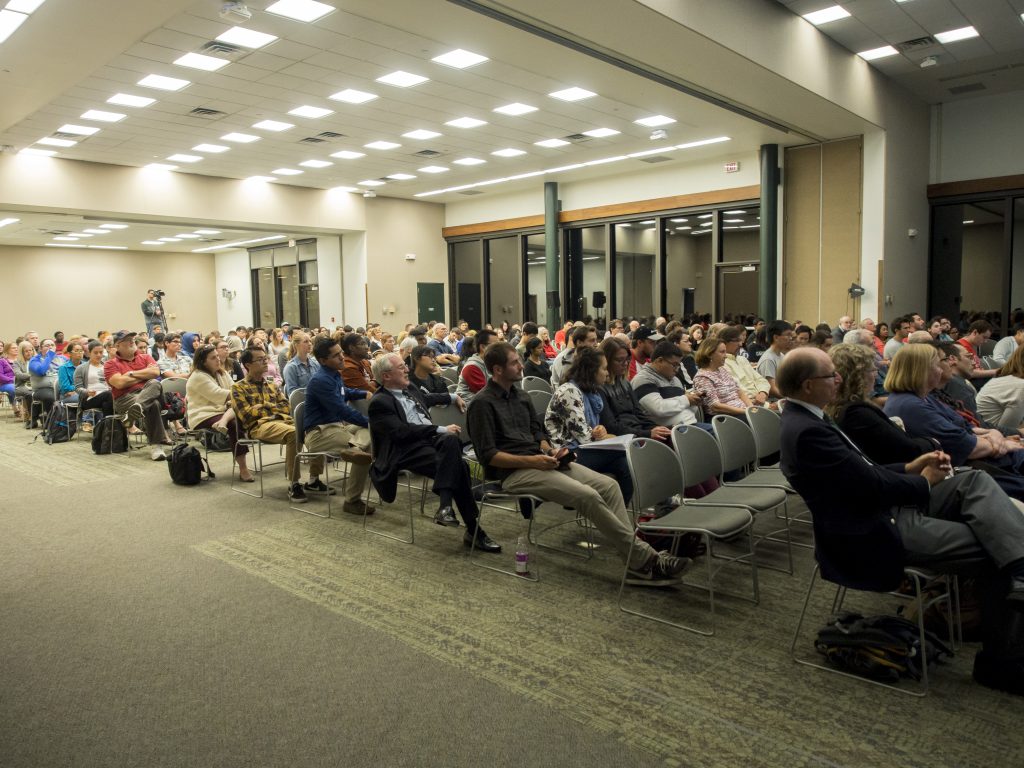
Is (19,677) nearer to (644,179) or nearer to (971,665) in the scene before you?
(971,665)

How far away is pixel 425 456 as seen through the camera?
4.68m

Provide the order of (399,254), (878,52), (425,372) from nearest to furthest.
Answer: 1. (425,372)
2. (878,52)
3. (399,254)

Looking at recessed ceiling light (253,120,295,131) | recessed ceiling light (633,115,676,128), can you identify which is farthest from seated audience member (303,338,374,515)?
recessed ceiling light (633,115,676,128)

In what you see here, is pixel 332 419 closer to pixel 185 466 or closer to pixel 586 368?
pixel 185 466

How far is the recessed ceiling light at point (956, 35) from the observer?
961 centimetres

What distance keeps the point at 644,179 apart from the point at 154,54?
1026 centimetres

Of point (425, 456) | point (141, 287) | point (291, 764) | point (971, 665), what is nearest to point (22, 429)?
point (425, 456)

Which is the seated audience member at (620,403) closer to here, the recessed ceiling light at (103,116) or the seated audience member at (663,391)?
the seated audience member at (663,391)

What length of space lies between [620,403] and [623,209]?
11.7 m

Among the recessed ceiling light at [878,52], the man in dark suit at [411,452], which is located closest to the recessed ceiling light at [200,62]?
the man in dark suit at [411,452]

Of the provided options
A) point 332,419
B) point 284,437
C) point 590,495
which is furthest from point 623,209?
point 590,495

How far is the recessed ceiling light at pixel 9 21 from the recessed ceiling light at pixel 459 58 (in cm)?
412

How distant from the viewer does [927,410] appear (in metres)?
3.81

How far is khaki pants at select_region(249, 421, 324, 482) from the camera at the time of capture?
5957mm
